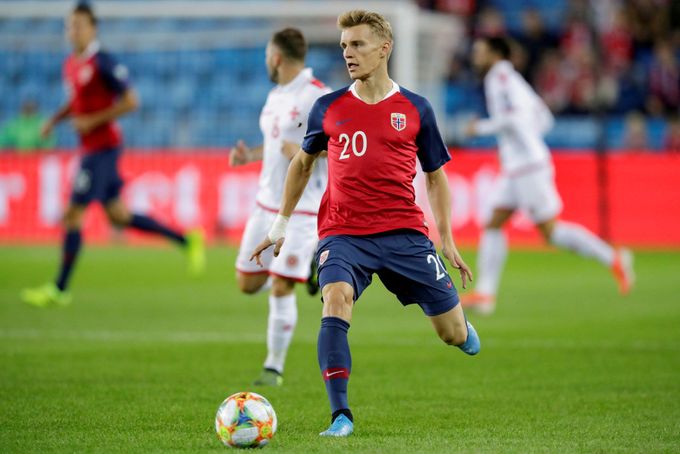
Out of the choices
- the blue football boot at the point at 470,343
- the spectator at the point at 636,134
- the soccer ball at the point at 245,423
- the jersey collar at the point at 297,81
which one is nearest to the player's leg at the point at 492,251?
the jersey collar at the point at 297,81

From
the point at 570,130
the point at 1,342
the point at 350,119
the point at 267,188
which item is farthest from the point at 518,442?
the point at 570,130

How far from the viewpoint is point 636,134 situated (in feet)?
77.5

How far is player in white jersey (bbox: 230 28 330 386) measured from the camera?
8.52m

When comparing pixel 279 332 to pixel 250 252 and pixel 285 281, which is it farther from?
pixel 250 252

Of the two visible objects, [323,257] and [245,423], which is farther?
[323,257]

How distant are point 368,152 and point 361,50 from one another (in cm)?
52

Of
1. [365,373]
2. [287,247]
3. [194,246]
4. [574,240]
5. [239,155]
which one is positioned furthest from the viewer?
[194,246]

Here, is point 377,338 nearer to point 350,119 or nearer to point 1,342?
point 1,342

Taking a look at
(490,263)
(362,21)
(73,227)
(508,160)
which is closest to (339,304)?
(362,21)

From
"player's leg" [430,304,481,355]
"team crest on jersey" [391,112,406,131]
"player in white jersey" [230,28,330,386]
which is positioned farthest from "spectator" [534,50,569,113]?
"team crest on jersey" [391,112,406,131]

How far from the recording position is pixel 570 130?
80.6 ft

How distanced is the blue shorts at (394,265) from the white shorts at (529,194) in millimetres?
7017

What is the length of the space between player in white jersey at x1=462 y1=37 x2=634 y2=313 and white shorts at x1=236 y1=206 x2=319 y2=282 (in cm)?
496

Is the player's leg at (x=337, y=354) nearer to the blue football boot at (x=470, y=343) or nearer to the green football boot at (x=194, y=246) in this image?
the blue football boot at (x=470, y=343)
